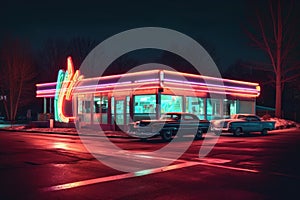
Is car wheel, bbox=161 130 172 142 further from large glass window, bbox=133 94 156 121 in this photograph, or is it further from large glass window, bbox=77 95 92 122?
large glass window, bbox=77 95 92 122

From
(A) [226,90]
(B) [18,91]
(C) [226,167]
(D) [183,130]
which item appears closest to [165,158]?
(C) [226,167]

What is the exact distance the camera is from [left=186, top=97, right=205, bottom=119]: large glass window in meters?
30.0

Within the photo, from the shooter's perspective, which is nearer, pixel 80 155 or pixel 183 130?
pixel 80 155

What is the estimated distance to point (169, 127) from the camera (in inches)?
822

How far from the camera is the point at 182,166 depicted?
11.7 m

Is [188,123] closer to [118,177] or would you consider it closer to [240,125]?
[240,125]

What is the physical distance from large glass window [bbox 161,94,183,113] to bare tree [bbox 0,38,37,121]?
26.5 metres

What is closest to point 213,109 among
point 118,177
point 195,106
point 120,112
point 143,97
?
point 195,106

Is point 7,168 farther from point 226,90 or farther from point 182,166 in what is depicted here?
point 226,90

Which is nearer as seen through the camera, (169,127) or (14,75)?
(169,127)

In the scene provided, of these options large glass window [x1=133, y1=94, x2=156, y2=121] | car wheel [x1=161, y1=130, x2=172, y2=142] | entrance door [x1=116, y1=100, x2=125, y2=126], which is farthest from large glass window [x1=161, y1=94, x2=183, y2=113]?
car wheel [x1=161, y1=130, x2=172, y2=142]

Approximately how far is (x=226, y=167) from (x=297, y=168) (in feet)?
6.95

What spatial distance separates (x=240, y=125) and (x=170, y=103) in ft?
19.7

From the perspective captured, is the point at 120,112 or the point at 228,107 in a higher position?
the point at 228,107
